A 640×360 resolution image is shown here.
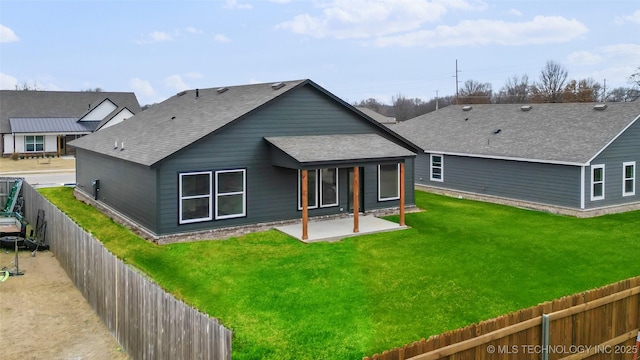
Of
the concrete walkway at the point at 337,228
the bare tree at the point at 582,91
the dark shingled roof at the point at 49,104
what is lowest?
the concrete walkway at the point at 337,228

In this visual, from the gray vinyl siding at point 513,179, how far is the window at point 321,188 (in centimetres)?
874

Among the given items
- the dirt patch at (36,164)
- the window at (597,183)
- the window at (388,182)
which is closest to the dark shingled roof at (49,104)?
the dirt patch at (36,164)

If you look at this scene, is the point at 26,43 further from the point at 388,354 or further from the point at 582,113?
the point at 388,354

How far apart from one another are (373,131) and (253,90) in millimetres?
4963

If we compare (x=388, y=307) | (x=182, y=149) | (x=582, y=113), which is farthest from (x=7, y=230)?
(x=582, y=113)

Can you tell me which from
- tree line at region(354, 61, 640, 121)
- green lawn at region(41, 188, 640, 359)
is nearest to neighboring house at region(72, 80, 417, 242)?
green lawn at region(41, 188, 640, 359)

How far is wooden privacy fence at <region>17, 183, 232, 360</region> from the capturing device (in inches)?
264

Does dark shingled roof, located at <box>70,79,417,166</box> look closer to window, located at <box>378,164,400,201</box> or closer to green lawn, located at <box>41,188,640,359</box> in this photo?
window, located at <box>378,164,400,201</box>

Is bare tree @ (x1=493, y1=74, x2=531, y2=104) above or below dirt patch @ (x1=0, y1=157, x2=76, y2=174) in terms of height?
above

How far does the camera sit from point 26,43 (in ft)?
140

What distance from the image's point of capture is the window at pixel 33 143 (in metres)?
49.5

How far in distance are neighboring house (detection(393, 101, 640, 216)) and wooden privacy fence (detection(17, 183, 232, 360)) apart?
17.6 metres

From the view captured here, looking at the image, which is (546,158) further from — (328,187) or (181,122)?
(181,122)

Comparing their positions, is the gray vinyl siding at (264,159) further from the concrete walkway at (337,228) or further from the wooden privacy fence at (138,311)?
the wooden privacy fence at (138,311)
